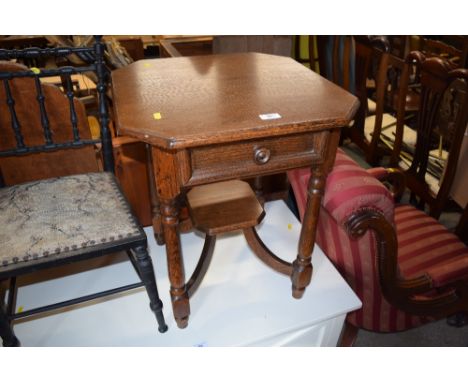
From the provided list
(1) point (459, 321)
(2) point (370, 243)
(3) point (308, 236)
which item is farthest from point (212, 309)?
(1) point (459, 321)

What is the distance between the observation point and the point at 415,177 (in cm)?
175

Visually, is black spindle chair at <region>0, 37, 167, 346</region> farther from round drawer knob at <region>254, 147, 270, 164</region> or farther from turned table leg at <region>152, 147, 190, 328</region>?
round drawer knob at <region>254, 147, 270, 164</region>

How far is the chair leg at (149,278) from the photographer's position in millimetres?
953

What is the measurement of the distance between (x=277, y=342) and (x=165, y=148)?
2.41 ft

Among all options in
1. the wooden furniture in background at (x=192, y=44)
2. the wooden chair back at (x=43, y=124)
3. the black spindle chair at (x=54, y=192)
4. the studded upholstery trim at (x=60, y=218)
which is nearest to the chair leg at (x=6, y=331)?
the black spindle chair at (x=54, y=192)

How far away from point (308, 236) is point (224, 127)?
1.51ft

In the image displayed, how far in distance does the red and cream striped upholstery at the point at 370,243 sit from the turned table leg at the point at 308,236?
0.10 feet

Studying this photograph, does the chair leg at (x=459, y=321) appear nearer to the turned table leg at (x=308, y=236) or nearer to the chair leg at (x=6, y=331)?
the turned table leg at (x=308, y=236)

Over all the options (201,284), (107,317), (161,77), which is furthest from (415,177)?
(107,317)

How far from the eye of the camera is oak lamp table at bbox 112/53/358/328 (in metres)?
0.76

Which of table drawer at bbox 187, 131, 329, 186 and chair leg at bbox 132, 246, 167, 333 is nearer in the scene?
table drawer at bbox 187, 131, 329, 186

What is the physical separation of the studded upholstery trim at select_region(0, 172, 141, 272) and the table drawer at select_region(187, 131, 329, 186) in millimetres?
264

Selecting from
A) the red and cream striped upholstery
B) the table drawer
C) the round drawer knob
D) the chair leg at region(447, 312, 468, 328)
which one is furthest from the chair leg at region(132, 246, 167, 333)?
the chair leg at region(447, 312, 468, 328)

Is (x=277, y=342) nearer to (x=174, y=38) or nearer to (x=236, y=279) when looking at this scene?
(x=236, y=279)
